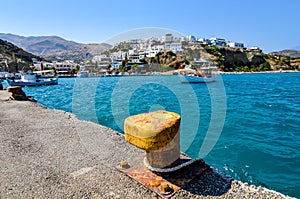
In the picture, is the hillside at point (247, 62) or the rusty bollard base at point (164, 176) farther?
the hillside at point (247, 62)

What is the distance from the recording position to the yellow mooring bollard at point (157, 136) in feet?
8.84

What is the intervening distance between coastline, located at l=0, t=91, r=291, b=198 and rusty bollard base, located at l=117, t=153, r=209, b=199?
0.24 feet

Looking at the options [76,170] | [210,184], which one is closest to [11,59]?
[76,170]

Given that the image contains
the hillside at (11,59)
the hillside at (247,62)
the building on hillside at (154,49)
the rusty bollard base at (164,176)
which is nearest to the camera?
the rusty bollard base at (164,176)

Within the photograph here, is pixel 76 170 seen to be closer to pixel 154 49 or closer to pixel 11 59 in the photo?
pixel 154 49

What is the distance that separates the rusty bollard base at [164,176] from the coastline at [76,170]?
7 cm

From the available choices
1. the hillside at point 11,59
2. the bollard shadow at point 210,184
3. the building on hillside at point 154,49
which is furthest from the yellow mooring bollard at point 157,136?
the hillside at point 11,59

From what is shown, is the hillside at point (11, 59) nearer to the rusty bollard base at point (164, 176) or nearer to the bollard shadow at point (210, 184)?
the rusty bollard base at point (164, 176)

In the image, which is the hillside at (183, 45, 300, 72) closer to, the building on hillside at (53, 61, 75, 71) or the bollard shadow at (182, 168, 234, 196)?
the building on hillside at (53, 61, 75, 71)

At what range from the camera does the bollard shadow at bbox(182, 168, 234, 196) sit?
271cm

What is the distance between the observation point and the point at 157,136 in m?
2.66

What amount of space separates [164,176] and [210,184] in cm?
66

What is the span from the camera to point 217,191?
2.75 m

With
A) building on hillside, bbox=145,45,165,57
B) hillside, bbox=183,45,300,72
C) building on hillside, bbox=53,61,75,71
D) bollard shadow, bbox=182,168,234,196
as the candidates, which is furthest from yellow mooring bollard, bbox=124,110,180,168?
hillside, bbox=183,45,300,72
